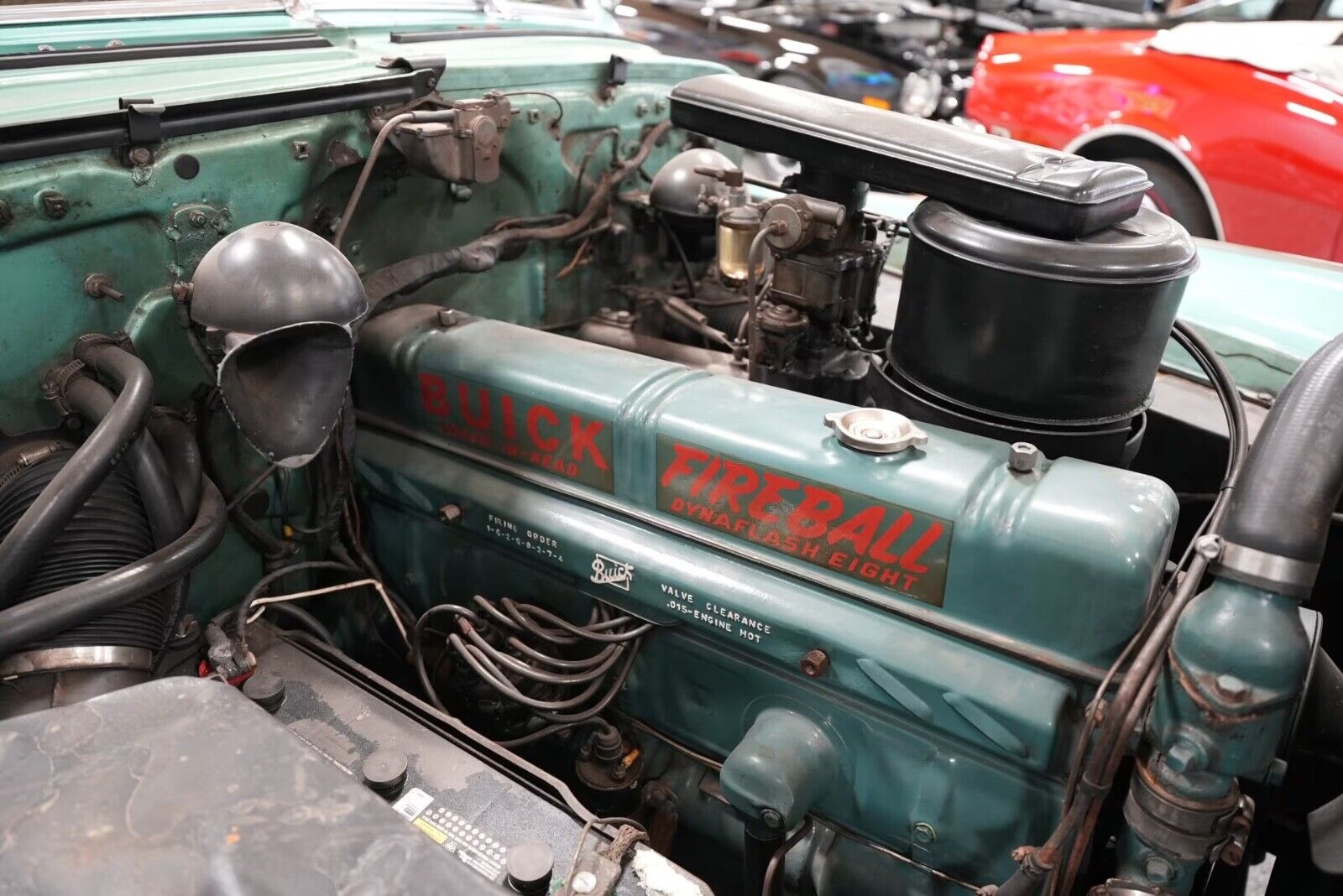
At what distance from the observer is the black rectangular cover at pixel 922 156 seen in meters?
1.48

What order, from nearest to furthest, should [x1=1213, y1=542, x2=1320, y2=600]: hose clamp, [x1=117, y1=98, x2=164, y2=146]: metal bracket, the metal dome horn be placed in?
[x1=1213, y1=542, x2=1320, y2=600]: hose clamp, the metal dome horn, [x1=117, y1=98, x2=164, y2=146]: metal bracket

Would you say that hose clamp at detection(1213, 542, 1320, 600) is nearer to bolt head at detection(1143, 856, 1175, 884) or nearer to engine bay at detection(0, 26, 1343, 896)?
engine bay at detection(0, 26, 1343, 896)

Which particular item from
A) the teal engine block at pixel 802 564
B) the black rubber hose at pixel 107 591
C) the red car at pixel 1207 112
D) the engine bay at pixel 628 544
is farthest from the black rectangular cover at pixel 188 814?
the red car at pixel 1207 112

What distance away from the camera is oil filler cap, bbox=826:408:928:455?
142cm

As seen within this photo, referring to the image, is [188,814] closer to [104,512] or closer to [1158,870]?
[104,512]

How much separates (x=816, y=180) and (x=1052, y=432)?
60cm

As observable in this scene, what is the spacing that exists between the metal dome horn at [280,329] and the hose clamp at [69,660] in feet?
1.08

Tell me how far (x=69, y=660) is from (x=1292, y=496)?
4.81 feet

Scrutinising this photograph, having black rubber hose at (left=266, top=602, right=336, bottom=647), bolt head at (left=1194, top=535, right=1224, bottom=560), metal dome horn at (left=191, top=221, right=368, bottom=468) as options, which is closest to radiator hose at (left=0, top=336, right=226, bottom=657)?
metal dome horn at (left=191, top=221, right=368, bottom=468)

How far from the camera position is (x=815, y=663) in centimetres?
143

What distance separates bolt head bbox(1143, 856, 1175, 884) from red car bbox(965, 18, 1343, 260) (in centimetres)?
326

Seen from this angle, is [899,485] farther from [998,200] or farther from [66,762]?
[66,762]

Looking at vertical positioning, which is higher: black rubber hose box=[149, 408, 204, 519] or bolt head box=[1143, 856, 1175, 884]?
black rubber hose box=[149, 408, 204, 519]

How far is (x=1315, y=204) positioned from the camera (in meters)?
3.75
